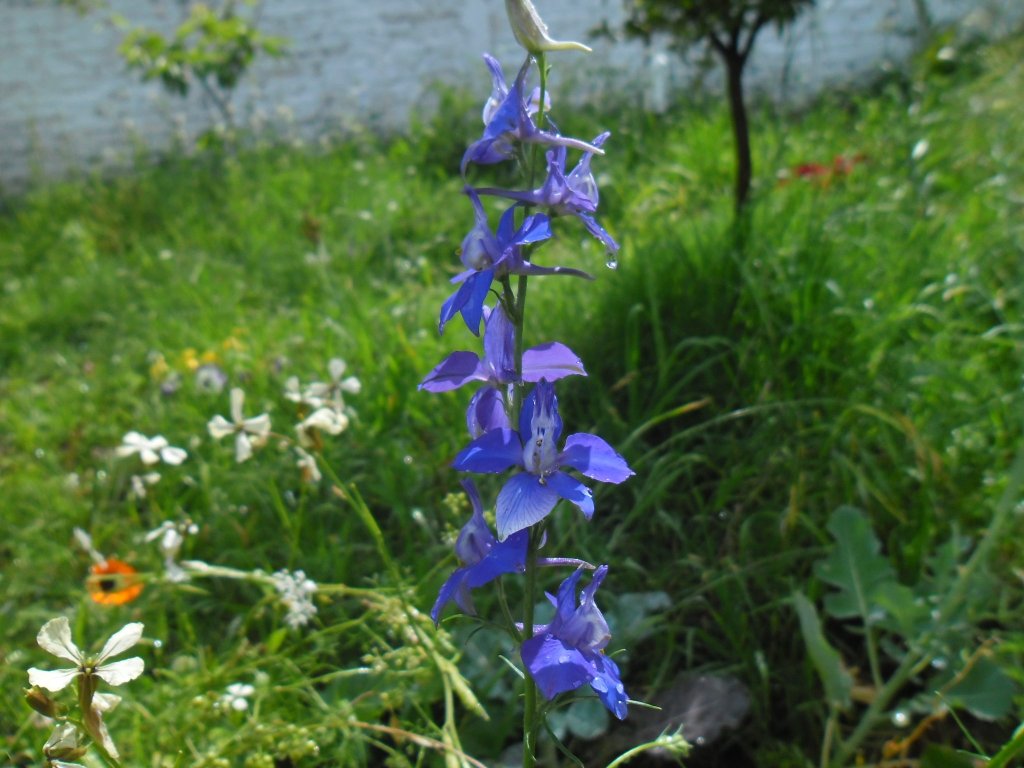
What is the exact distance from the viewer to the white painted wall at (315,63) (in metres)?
6.57

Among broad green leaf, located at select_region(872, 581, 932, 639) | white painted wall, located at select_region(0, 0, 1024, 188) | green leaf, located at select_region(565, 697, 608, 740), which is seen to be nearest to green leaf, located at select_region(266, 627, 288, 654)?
green leaf, located at select_region(565, 697, 608, 740)

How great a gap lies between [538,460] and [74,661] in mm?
491

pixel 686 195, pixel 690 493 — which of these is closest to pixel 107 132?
pixel 686 195

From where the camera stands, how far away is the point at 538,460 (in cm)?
86

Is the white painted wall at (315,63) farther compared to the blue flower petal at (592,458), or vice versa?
the white painted wall at (315,63)

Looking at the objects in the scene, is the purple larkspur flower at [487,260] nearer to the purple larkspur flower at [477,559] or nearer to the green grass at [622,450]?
the purple larkspur flower at [477,559]

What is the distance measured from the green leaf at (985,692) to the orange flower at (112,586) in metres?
1.36

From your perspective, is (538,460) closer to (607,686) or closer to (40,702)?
(607,686)

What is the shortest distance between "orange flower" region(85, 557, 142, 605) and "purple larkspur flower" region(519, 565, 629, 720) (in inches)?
40.3

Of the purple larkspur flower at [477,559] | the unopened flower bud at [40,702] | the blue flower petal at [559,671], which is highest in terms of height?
the purple larkspur flower at [477,559]

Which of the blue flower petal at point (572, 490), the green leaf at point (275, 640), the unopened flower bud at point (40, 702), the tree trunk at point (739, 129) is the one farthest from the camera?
the tree trunk at point (739, 129)

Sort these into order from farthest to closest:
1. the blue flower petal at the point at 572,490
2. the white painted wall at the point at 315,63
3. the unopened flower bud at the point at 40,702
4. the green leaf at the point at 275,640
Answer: the white painted wall at the point at 315,63, the green leaf at the point at 275,640, the unopened flower bud at the point at 40,702, the blue flower petal at the point at 572,490

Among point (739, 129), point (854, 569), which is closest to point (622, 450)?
point (854, 569)

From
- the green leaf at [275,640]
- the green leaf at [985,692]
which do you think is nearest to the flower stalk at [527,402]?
the green leaf at [275,640]
